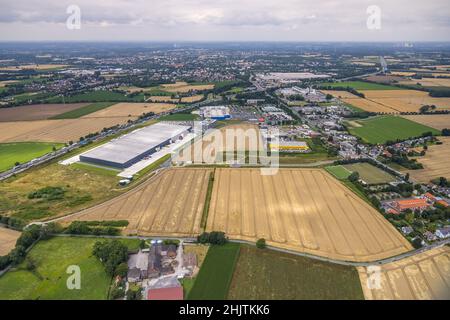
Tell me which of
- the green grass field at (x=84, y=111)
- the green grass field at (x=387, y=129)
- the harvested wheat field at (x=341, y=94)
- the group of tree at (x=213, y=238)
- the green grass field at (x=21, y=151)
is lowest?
the group of tree at (x=213, y=238)

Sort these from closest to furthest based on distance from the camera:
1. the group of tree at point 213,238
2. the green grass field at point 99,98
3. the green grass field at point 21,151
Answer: the group of tree at point 213,238 < the green grass field at point 21,151 < the green grass field at point 99,98

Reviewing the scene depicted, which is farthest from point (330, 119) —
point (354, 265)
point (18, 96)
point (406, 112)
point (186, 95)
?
point (18, 96)

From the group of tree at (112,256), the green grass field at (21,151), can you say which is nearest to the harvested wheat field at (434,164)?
the group of tree at (112,256)

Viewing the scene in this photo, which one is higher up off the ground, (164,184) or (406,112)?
(406,112)

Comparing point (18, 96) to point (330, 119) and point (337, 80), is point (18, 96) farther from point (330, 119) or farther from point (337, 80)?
point (337, 80)

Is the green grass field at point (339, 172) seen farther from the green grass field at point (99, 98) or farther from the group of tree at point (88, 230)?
the green grass field at point (99, 98)

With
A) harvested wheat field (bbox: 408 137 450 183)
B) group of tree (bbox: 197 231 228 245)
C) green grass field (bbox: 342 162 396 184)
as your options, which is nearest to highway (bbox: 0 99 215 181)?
group of tree (bbox: 197 231 228 245)

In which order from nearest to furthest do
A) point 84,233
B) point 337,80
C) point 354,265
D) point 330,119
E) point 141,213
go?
point 354,265, point 84,233, point 141,213, point 330,119, point 337,80

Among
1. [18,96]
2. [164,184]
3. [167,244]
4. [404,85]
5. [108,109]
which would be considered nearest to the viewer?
[167,244]
